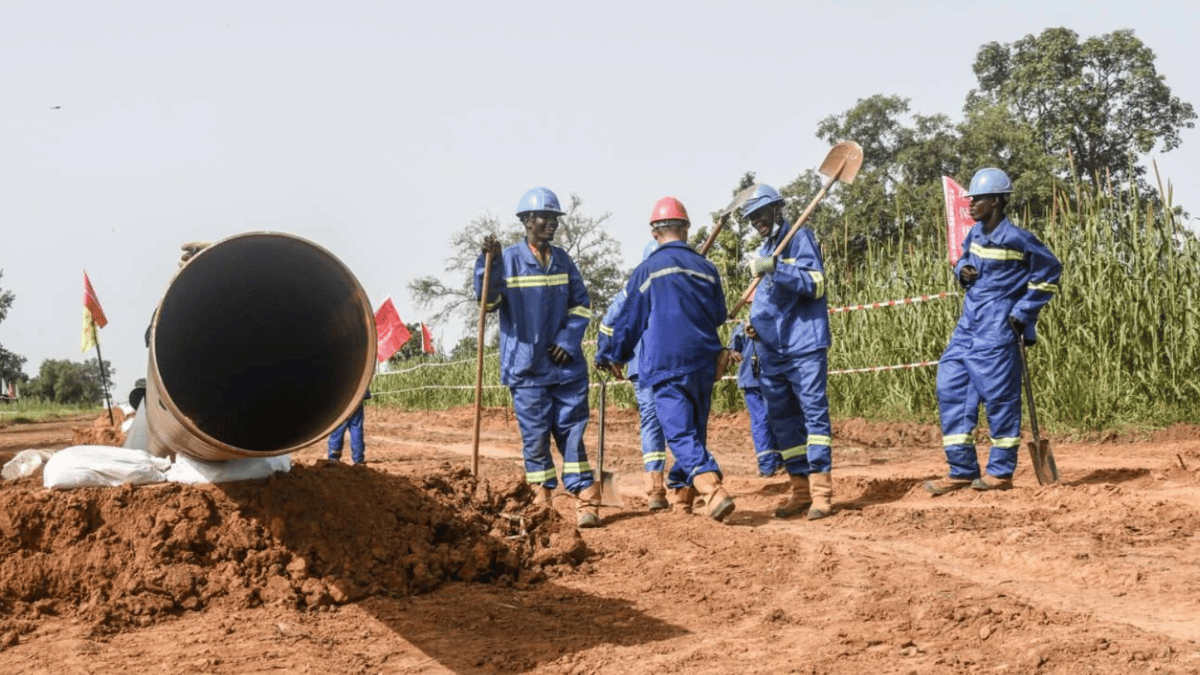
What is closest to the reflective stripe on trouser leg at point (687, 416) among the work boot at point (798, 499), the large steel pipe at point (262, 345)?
the work boot at point (798, 499)

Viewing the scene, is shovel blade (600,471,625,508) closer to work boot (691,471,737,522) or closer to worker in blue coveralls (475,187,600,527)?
worker in blue coveralls (475,187,600,527)

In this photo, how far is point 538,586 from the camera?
6.13 meters

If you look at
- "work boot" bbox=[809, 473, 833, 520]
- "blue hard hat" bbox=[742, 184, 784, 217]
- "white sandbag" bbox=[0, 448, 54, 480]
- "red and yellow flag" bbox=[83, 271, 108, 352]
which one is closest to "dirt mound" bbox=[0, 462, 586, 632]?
"white sandbag" bbox=[0, 448, 54, 480]

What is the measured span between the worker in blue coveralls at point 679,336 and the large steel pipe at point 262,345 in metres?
3.07

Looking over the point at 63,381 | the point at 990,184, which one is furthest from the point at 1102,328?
the point at 63,381

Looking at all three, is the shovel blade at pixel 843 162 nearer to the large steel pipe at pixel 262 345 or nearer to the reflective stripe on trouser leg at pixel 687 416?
the reflective stripe on trouser leg at pixel 687 416

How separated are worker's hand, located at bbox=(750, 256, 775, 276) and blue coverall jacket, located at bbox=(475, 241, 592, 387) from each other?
1.16 metres

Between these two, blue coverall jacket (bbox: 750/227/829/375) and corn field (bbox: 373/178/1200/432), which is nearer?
blue coverall jacket (bbox: 750/227/829/375)

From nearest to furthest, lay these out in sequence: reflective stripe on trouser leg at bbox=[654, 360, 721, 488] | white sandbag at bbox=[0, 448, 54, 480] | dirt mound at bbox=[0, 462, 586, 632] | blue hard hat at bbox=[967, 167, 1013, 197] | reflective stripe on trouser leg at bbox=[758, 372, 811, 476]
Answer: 1. dirt mound at bbox=[0, 462, 586, 632]
2. white sandbag at bbox=[0, 448, 54, 480]
3. reflective stripe on trouser leg at bbox=[654, 360, 721, 488]
4. reflective stripe on trouser leg at bbox=[758, 372, 811, 476]
5. blue hard hat at bbox=[967, 167, 1013, 197]

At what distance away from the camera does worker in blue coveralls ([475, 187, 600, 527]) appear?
27.0 ft

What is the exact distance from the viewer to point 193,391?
Answer: 486 centimetres

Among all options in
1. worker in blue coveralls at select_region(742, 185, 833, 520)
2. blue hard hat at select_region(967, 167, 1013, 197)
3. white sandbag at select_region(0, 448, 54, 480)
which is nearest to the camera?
white sandbag at select_region(0, 448, 54, 480)

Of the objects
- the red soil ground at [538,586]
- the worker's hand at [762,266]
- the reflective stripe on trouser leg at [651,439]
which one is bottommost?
the red soil ground at [538,586]

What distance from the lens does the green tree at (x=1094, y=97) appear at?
3897 cm
